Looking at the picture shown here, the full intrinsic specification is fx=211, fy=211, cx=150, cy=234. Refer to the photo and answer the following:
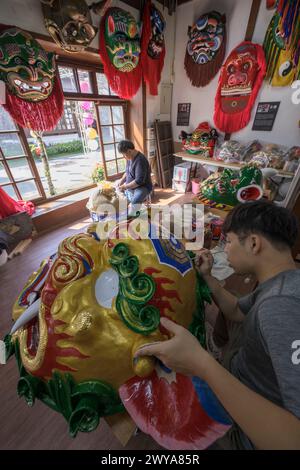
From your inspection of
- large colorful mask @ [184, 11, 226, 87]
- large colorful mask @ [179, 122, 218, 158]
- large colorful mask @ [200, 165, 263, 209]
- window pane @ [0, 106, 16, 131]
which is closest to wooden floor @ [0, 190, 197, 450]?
large colorful mask @ [200, 165, 263, 209]

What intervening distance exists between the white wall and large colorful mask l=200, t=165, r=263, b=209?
228cm

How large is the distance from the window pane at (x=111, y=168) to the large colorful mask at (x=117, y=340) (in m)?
3.19

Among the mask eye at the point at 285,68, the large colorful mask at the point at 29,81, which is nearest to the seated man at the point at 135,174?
the large colorful mask at the point at 29,81

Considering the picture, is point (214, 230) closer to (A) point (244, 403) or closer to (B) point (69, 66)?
(A) point (244, 403)

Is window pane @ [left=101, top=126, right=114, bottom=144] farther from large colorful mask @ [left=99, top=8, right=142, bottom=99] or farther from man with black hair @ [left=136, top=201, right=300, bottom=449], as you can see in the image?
man with black hair @ [left=136, top=201, right=300, bottom=449]

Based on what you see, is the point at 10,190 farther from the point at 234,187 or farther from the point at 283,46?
the point at 283,46

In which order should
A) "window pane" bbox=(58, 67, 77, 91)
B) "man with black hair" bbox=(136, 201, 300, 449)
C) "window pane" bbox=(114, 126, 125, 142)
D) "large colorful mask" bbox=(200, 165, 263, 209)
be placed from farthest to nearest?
"window pane" bbox=(114, 126, 125, 142) → "window pane" bbox=(58, 67, 77, 91) → "large colorful mask" bbox=(200, 165, 263, 209) → "man with black hair" bbox=(136, 201, 300, 449)

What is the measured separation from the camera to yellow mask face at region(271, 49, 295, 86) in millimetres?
2646

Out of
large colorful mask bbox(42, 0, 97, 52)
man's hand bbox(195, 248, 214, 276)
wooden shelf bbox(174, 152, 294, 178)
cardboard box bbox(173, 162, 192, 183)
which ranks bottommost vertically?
cardboard box bbox(173, 162, 192, 183)

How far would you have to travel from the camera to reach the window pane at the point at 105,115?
3.15m

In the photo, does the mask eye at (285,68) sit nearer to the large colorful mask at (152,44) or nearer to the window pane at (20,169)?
the large colorful mask at (152,44)

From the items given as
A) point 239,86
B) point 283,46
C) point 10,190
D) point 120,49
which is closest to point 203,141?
point 239,86

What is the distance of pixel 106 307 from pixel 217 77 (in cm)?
397
